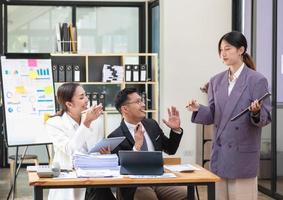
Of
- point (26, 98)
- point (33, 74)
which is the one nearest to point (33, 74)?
point (33, 74)

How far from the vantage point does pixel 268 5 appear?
6383mm

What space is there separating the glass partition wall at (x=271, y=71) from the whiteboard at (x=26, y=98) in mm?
2630

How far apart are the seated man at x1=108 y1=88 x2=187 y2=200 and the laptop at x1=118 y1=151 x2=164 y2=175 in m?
0.41

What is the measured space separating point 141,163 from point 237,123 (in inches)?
26.1

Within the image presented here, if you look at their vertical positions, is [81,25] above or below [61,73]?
above

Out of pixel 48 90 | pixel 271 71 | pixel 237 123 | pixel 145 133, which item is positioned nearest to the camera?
pixel 237 123

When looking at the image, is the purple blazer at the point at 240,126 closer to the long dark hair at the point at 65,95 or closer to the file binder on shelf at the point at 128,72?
the long dark hair at the point at 65,95

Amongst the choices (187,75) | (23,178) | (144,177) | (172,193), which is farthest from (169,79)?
(144,177)

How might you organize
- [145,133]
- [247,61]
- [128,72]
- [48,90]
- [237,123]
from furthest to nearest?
[128,72]
[48,90]
[145,133]
[247,61]
[237,123]

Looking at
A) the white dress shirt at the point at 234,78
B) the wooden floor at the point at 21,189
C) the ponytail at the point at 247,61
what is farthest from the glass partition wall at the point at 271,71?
the white dress shirt at the point at 234,78

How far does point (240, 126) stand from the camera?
3344mm

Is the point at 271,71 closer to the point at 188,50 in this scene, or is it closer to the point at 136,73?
the point at 188,50

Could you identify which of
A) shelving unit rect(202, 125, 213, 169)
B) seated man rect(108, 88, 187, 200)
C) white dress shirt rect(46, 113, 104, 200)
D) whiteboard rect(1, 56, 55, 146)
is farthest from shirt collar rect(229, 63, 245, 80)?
shelving unit rect(202, 125, 213, 169)

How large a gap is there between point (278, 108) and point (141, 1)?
317cm
